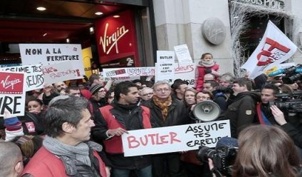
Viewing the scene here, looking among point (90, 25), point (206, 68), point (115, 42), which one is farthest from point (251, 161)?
point (90, 25)

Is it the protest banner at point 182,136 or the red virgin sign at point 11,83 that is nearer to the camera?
the red virgin sign at point 11,83

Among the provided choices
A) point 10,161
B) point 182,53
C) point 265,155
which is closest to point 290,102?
point 265,155

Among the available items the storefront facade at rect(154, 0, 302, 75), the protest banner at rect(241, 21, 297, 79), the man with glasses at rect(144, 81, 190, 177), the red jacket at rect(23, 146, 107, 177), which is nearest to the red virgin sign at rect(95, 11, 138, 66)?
the storefront facade at rect(154, 0, 302, 75)

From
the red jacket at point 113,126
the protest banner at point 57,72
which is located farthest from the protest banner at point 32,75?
the red jacket at point 113,126

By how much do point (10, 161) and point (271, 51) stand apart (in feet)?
16.1

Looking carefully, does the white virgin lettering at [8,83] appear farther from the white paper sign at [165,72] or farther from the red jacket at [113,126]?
the white paper sign at [165,72]

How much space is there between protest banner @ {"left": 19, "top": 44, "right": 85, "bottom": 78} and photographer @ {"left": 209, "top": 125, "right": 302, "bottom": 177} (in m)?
5.80

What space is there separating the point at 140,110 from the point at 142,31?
6376mm

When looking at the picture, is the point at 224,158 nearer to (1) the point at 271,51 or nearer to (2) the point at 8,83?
→ (2) the point at 8,83

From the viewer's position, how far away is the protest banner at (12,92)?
4.19 metres

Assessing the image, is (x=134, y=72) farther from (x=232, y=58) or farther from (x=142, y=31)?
(x=232, y=58)

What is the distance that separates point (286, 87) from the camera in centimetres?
449

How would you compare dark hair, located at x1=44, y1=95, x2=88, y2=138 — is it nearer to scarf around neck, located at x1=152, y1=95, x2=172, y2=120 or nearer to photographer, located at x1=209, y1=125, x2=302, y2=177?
photographer, located at x1=209, y1=125, x2=302, y2=177

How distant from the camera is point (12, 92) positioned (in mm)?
4332
